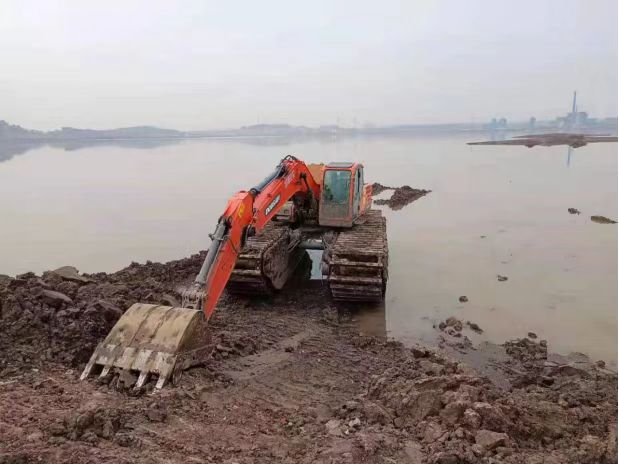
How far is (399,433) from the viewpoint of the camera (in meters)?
4.43

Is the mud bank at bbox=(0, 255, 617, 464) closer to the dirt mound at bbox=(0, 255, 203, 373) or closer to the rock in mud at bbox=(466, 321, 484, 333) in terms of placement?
the dirt mound at bbox=(0, 255, 203, 373)

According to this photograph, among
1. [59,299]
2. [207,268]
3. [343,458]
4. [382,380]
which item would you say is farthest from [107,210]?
[343,458]

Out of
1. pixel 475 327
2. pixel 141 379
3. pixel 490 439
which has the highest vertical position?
pixel 141 379

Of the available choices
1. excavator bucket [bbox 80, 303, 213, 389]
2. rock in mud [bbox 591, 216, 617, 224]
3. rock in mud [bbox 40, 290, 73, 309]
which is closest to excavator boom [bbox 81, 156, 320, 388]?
excavator bucket [bbox 80, 303, 213, 389]

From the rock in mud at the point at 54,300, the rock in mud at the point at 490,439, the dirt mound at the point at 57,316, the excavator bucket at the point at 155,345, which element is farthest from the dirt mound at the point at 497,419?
the rock in mud at the point at 54,300

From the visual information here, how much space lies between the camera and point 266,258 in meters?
8.40

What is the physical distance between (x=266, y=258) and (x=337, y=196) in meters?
1.94

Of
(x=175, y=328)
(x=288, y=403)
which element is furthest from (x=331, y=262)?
(x=175, y=328)

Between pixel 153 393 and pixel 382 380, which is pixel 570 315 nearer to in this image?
pixel 382 380

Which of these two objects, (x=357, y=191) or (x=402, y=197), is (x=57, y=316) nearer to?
(x=357, y=191)

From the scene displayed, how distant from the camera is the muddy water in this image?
8.45 m

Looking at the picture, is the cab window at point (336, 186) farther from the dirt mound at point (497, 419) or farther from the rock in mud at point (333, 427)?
the rock in mud at point (333, 427)

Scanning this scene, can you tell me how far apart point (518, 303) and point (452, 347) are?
228 centimetres

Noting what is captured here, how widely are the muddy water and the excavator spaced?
3.62ft
